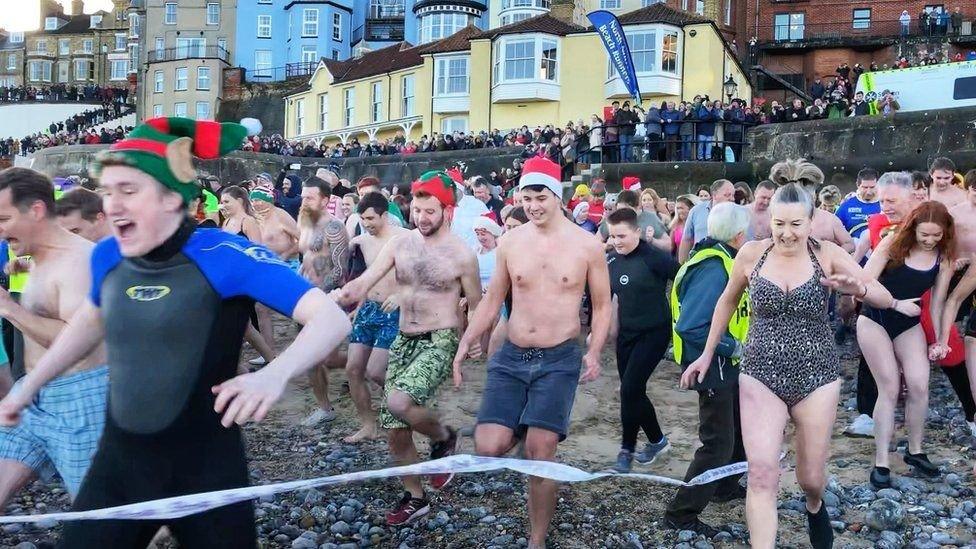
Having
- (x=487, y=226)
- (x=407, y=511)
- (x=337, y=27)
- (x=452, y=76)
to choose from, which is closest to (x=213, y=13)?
(x=337, y=27)

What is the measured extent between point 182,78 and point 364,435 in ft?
188

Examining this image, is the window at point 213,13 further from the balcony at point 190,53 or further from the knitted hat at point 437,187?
the knitted hat at point 437,187

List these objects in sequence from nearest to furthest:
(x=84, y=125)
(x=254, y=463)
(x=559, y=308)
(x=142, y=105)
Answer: (x=559, y=308) → (x=254, y=463) → (x=84, y=125) → (x=142, y=105)

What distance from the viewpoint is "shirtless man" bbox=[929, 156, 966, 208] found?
7.68m

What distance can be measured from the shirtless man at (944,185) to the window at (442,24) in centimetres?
4588

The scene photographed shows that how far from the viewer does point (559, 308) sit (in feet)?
16.8

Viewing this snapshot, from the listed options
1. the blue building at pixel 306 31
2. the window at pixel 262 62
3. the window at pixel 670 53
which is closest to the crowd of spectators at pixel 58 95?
the blue building at pixel 306 31

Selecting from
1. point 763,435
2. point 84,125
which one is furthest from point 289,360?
point 84,125

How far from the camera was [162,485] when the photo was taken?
113 inches

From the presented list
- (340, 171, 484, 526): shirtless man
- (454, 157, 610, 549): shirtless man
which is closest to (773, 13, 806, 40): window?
(340, 171, 484, 526): shirtless man

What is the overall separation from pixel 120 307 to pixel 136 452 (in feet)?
1.46

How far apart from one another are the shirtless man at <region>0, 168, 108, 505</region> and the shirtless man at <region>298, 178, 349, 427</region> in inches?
154

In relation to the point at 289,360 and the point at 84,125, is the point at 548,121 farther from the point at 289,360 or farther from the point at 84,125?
the point at 289,360

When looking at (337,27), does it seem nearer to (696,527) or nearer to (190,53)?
(190,53)
